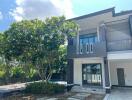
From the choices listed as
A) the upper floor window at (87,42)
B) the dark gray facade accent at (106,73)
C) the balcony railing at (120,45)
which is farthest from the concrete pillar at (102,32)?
the dark gray facade accent at (106,73)

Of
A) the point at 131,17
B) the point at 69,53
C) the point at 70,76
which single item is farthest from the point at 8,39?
the point at 131,17

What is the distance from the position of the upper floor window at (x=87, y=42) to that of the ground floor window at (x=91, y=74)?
8.25 feet

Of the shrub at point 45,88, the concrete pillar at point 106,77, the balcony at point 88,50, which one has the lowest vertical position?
the shrub at point 45,88

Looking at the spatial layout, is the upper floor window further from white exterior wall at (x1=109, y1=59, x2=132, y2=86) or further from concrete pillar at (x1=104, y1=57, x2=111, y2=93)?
white exterior wall at (x1=109, y1=59, x2=132, y2=86)

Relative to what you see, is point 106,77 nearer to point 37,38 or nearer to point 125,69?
point 125,69

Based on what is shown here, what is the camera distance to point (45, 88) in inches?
541

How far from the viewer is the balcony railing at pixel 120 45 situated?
46.1 feet

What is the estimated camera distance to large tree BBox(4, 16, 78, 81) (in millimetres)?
13695

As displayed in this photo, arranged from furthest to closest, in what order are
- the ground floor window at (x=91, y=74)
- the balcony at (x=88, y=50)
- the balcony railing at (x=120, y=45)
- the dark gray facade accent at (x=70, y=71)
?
the dark gray facade accent at (x=70, y=71)
the ground floor window at (x=91, y=74)
the balcony at (x=88, y=50)
the balcony railing at (x=120, y=45)

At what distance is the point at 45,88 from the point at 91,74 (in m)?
5.89

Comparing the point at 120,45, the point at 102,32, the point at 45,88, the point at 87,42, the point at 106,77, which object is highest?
the point at 102,32

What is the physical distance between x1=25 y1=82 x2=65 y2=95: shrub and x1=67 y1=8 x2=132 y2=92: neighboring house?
3481 millimetres

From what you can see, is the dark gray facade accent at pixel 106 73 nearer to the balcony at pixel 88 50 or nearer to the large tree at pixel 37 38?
the balcony at pixel 88 50

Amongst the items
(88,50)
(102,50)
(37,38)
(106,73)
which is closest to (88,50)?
(88,50)
